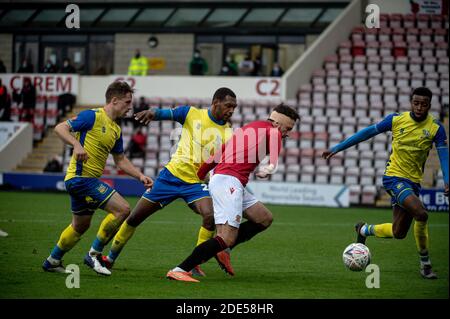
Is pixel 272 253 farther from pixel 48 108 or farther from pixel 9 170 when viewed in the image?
pixel 9 170

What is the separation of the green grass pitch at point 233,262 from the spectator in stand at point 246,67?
38.4 feet

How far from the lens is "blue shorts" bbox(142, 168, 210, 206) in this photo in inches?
394

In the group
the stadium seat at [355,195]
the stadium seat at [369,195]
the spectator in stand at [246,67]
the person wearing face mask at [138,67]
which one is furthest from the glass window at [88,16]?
the stadium seat at [369,195]

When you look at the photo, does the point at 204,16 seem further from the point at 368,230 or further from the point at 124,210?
the point at 124,210

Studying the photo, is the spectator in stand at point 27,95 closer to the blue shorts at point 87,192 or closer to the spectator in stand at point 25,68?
the spectator in stand at point 25,68

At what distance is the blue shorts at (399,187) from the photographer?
10703mm

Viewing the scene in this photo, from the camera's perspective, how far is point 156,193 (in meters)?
10.0

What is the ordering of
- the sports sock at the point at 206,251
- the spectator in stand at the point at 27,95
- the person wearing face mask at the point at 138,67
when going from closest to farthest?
the sports sock at the point at 206,251 → the spectator in stand at the point at 27,95 → the person wearing face mask at the point at 138,67

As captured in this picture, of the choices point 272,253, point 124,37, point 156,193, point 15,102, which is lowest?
point 272,253

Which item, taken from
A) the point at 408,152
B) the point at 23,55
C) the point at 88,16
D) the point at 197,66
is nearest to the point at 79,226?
the point at 408,152

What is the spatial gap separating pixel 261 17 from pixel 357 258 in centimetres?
2388

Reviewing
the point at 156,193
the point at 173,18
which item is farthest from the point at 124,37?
the point at 156,193
